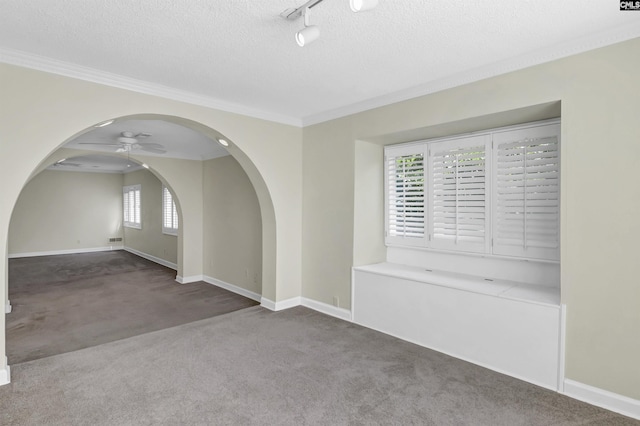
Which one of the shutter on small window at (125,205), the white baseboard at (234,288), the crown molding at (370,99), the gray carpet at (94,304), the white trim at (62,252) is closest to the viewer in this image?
the crown molding at (370,99)

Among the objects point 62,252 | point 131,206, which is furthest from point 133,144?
point 62,252

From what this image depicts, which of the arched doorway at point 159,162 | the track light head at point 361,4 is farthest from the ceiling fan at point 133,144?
the track light head at point 361,4

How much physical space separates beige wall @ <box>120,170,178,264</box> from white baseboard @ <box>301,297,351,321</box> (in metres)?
4.47

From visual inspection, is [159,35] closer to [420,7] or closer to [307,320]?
[420,7]

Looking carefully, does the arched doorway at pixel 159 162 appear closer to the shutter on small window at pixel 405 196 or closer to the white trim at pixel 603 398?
the shutter on small window at pixel 405 196

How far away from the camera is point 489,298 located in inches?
117

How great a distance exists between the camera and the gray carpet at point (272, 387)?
2295 mm

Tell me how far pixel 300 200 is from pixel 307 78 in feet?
6.27

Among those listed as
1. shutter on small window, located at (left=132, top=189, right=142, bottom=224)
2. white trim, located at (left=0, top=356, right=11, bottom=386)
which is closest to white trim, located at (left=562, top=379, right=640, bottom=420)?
white trim, located at (left=0, top=356, right=11, bottom=386)

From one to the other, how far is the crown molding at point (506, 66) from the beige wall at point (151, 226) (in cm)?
590

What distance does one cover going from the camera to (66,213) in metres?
10.1

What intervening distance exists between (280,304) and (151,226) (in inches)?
239

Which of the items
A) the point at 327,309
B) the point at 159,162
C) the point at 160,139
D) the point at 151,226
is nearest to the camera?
the point at 327,309

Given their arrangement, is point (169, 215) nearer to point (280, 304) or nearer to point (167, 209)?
point (167, 209)
